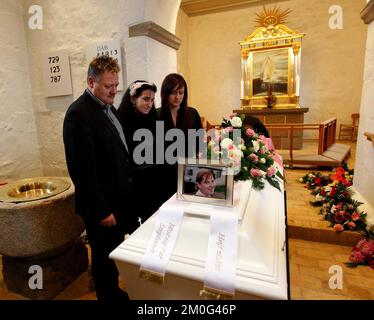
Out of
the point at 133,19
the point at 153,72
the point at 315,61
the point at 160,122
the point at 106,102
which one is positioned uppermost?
the point at 315,61

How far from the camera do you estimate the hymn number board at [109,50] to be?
2090 millimetres

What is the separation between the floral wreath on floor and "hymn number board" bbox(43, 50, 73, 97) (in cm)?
284

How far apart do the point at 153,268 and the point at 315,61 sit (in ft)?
25.9

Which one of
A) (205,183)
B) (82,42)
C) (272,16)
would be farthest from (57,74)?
(272,16)

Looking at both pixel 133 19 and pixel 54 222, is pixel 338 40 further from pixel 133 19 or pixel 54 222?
pixel 54 222

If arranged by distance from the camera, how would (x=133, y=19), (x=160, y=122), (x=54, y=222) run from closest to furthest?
(x=160, y=122) → (x=54, y=222) → (x=133, y=19)

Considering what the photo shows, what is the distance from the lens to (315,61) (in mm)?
7035

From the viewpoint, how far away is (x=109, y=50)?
2.13m

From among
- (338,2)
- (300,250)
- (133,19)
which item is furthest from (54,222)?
(338,2)

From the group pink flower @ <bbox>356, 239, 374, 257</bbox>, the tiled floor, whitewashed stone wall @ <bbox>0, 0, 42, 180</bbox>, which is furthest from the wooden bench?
whitewashed stone wall @ <bbox>0, 0, 42, 180</bbox>

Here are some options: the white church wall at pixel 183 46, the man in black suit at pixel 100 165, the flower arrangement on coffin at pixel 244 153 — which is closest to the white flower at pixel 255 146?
the flower arrangement on coffin at pixel 244 153

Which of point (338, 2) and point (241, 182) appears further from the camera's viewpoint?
point (338, 2)

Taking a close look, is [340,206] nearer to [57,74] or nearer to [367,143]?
[367,143]
